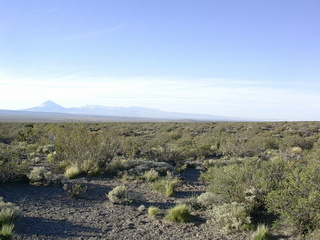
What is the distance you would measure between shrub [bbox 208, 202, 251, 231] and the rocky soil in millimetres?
196

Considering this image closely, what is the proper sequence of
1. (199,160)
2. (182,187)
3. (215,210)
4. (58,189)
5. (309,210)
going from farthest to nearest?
(199,160)
(182,187)
(58,189)
(215,210)
(309,210)

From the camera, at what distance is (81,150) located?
492 inches

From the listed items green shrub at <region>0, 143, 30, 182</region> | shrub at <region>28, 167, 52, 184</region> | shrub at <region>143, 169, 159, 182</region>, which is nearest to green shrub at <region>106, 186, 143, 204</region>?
shrub at <region>143, 169, 159, 182</region>

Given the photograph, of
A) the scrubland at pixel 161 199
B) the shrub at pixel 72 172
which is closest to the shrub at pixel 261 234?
the scrubland at pixel 161 199

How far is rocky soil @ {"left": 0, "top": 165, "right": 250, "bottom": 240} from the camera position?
6039 mm

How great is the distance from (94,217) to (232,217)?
329 cm

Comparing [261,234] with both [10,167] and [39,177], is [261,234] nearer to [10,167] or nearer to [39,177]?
[39,177]

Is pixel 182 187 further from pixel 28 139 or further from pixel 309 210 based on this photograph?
pixel 28 139

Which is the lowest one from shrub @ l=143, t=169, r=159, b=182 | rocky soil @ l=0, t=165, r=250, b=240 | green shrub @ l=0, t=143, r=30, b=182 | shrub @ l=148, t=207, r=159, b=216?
rocky soil @ l=0, t=165, r=250, b=240

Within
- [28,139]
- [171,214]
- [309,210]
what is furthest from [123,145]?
[28,139]

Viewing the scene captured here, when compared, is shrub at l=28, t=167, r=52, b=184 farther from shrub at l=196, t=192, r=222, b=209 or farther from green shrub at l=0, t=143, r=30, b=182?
shrub at l=196, t=192, r=222, b=209

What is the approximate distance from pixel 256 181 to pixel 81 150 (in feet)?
25.7

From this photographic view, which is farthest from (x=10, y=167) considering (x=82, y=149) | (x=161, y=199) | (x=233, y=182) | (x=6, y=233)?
(x=233, y=182)

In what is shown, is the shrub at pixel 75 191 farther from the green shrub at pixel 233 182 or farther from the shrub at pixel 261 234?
the shrub at pixel 261 234
